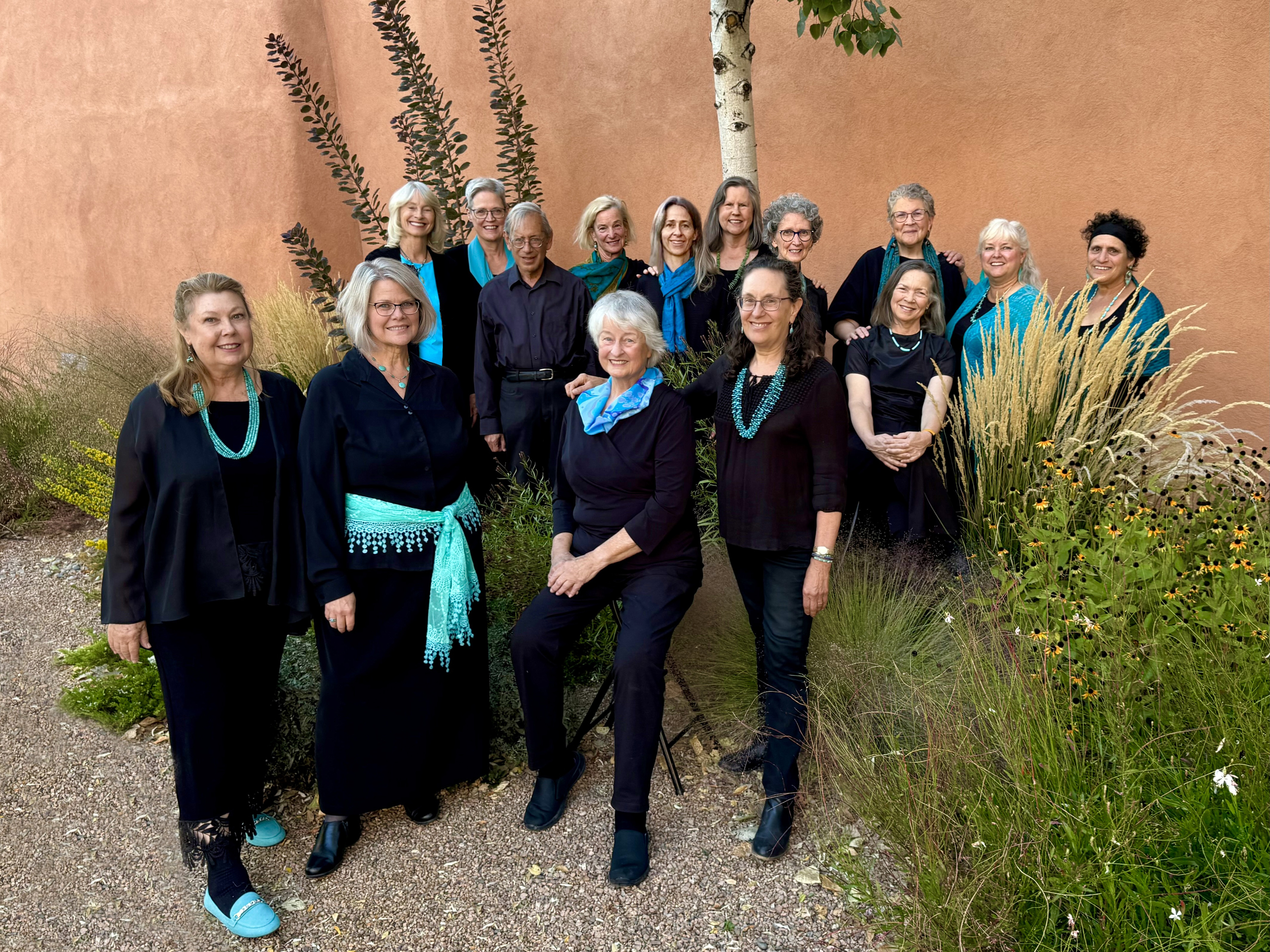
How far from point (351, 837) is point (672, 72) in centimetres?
489

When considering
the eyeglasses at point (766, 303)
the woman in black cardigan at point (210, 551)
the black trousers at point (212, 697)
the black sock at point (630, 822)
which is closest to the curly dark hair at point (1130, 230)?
the eyeglasses at point (766, 303)

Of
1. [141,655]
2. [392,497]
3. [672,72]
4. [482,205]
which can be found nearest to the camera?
[392,497]

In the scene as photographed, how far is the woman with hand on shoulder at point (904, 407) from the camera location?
337 centimetres

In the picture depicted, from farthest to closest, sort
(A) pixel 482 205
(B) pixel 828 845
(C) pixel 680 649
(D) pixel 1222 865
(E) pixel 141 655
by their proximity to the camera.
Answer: (A) pixel 482 205 → (E) pixel 141 655 → (C) pixel 680 649 → (B) pixel 828 845 → (D) pixel 1222 865

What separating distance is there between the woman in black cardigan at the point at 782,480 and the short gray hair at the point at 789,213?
3.98 feet

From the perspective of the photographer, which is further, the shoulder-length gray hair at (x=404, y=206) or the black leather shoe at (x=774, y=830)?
the shoulder-length gray hair at (x=404, y=206)

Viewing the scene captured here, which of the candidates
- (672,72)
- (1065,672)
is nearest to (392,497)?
(1065,672)

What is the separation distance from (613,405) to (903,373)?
1.32 metres

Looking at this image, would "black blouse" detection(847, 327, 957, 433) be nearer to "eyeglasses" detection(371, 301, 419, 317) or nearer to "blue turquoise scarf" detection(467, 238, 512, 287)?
"eyeglasses" detection(371, 301, 419, 317)

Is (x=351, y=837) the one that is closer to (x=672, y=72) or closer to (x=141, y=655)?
(x=141, y=655)

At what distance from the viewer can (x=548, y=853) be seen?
2740mm

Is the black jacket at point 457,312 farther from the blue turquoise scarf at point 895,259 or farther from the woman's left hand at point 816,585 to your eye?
the woman's left hand at point 816,585

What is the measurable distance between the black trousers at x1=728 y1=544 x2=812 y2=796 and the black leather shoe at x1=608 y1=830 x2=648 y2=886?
417 mm

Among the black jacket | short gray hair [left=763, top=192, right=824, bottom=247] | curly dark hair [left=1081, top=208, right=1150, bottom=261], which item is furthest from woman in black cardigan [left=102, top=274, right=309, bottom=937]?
curly dark hair [left=1081, top=208, right=1150, bottom=261]
